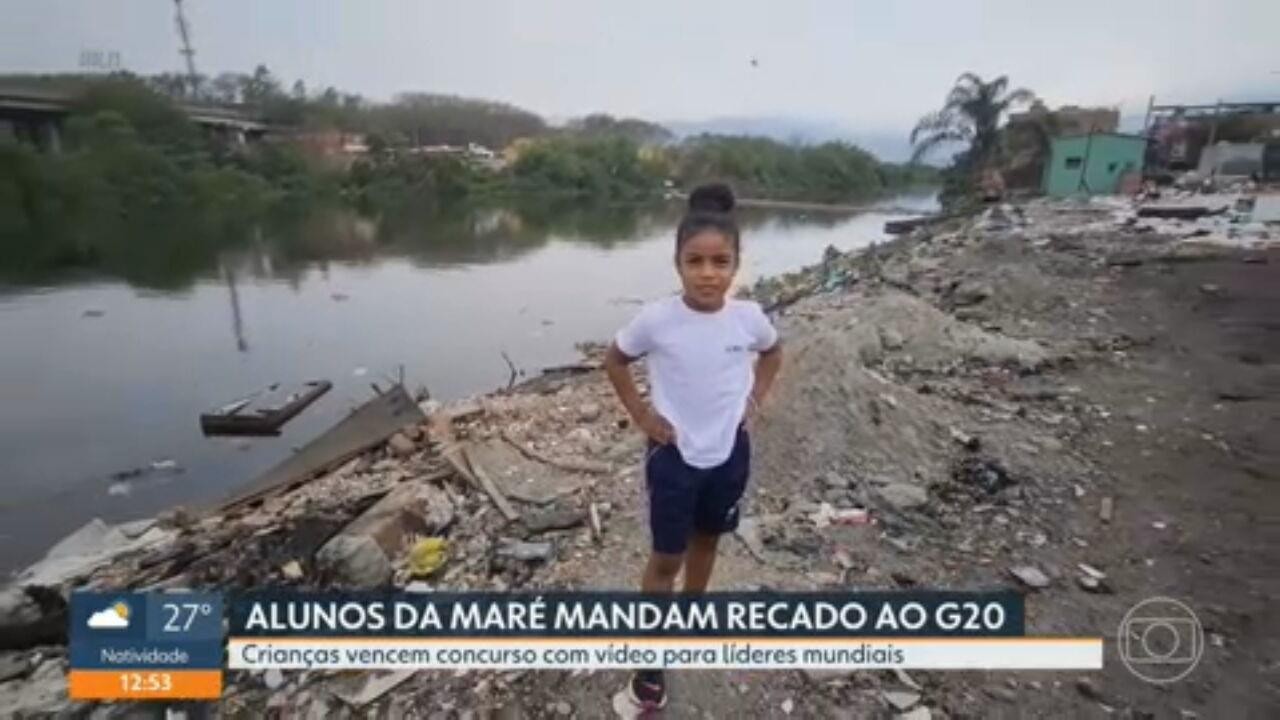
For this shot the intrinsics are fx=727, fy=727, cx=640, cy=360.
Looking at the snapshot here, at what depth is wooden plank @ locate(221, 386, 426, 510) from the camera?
543cm

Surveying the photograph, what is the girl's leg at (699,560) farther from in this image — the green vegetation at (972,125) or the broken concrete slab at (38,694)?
the green vegetation at (972,125)

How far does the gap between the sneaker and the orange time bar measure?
1.53 meters

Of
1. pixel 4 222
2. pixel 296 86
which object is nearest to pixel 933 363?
pixel 4 222

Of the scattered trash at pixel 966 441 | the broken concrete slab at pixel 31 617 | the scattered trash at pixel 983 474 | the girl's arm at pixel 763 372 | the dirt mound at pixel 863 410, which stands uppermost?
the girl's arm at pixel 763 372

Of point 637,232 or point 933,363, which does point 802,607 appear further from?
point 637,232

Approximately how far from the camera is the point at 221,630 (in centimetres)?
264

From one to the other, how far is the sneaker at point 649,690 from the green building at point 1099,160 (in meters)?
27.6

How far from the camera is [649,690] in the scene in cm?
236

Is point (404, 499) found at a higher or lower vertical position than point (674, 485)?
lower

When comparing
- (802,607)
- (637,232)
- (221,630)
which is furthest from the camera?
(637,232)

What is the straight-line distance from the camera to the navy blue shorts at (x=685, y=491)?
2168 mm

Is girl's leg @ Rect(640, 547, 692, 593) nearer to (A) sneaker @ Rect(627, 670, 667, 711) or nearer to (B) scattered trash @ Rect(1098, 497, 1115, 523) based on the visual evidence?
(A) sneaker @ Rect(627, 670, 667, 711)

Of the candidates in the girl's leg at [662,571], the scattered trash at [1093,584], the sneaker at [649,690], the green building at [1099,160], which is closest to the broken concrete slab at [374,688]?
the sneaker at [649,690]

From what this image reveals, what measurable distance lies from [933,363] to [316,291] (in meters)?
16.2
